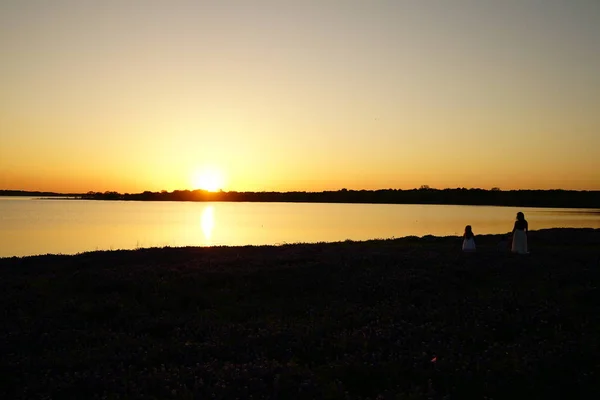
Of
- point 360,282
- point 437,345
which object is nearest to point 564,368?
point 437,345

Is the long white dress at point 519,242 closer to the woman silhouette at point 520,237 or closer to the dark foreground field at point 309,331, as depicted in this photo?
the woman silhouette at point 520,237

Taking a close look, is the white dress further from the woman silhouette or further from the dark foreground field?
the dark foreground field

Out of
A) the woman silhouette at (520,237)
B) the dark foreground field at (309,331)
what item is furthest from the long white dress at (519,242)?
the dark foreground field at (309,331)

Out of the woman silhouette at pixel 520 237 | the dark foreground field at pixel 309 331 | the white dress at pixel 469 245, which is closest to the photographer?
the dark foreground field at pixel 309 331

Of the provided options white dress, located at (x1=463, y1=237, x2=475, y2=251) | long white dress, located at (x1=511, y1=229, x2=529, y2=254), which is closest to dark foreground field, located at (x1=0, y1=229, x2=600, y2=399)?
long white dress, located at (x1=511, y1=229, x2=529, y2=254)

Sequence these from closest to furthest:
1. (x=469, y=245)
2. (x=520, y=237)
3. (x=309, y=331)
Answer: (x=309, y=331)
(x=520, y=237)
(x=469, y=245)

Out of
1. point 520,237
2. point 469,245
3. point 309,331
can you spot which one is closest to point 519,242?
point 520,237

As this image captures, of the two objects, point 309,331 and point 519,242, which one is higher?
point 519,242

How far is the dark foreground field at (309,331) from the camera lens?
989 cm

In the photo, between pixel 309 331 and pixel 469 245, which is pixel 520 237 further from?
pixel 309 331

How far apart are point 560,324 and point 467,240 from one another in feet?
51.1

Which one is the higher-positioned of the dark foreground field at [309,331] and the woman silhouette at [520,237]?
the woman silhouette at [520,237]

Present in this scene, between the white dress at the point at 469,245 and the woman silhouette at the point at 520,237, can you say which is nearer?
the woman silhouette at the point at 520,237

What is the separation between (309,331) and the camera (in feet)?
43.9
